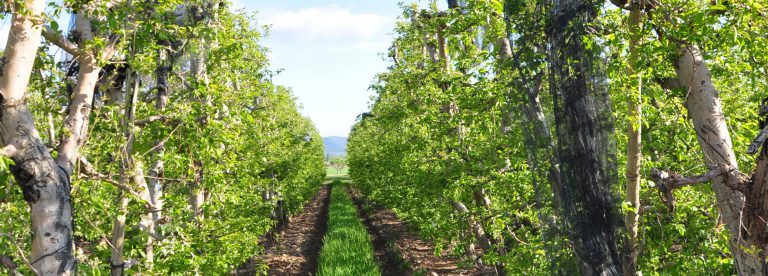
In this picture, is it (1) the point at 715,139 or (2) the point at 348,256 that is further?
(2) the point at 348,256

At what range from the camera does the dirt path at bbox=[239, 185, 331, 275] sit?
42.5 feet

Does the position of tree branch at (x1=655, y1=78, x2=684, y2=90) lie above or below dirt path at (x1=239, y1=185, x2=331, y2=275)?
above

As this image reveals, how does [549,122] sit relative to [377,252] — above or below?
above

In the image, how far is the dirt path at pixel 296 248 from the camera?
13.0m

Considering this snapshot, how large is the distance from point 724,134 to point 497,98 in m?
2.61

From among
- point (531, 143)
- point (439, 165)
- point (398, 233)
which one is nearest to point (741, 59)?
point (531, 143)

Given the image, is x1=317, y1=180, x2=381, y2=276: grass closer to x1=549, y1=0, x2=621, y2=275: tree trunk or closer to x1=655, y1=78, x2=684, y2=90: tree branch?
x1=655, y1=78, x2=684, y2=90: tree branch

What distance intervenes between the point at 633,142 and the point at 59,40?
14.8 ft

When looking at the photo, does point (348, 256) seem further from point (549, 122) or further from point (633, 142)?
point (549, 122)

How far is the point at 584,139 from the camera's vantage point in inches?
123

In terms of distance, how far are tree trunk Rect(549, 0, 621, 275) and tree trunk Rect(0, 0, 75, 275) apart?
333cm

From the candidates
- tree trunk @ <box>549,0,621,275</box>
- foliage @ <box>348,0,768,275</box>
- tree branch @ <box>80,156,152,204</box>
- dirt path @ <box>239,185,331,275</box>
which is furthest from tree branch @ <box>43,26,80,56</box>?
dirt path @ <box>239,185,331,275</box>

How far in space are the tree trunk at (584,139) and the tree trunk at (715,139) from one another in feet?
2.94

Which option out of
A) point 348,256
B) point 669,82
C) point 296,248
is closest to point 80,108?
point 669,82
